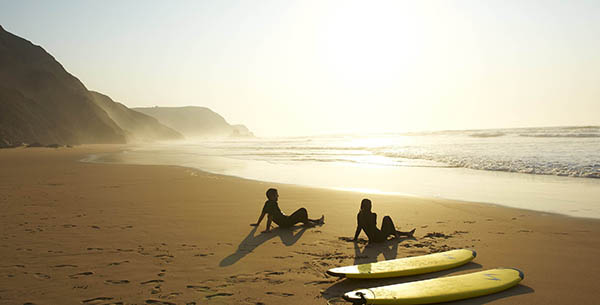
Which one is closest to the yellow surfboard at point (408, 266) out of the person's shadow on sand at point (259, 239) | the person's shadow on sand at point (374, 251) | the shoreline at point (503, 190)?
the person's shadow on sand at point (374, 251)

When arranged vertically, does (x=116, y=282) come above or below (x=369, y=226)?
below

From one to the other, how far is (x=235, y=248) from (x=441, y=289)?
10.2 ft

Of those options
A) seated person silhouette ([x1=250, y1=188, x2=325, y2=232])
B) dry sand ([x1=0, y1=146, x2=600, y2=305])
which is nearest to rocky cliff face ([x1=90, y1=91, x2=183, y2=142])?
dry sand ([x1=0, y1=146, x2=600, y2=305])

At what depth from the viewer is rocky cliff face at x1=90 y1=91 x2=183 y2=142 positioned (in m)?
111

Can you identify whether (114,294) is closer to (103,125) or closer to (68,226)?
(68,226)

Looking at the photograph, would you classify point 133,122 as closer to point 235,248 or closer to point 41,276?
point 235,248

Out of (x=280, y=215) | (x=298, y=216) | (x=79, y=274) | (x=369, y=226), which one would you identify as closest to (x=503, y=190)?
(x=369, y=226)

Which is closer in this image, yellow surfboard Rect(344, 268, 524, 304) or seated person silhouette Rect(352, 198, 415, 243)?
yellow surfboard Rect(344, 268, 524, 304)

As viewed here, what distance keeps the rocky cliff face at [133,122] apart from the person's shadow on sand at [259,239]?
351ft

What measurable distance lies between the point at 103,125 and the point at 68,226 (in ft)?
241

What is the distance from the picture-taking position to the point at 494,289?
412 cm

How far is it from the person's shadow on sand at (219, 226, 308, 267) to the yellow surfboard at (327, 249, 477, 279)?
1.59 m

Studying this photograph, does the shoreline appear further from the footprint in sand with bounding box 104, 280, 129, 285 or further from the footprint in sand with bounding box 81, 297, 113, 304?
the footprint in sand with bounding box 81, 297, 113, 304

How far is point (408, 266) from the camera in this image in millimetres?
4789
